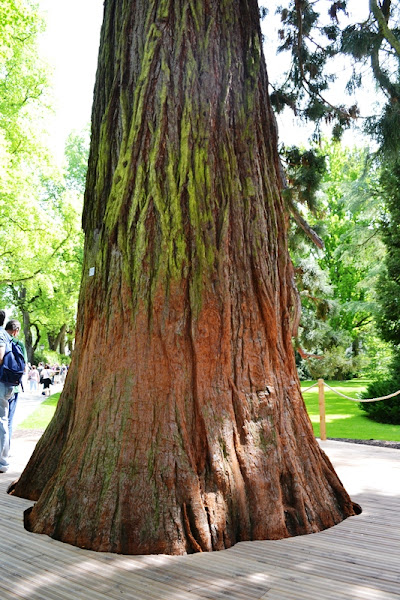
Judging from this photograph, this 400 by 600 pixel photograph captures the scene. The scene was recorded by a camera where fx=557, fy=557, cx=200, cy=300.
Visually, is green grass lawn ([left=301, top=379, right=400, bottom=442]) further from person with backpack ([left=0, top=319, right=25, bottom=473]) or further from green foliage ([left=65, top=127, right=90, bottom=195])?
→ green foliage ([left=65, top=127, right=90, bottom=195])

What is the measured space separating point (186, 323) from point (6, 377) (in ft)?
9.66

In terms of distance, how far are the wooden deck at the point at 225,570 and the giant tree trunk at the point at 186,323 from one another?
17 centimetres

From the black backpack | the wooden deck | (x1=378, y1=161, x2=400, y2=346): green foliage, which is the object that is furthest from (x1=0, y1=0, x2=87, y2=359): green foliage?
the wooden deck

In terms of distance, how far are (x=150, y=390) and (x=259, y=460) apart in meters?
0.97

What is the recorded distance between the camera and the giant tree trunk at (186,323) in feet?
12.8

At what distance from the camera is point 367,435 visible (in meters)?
12.6

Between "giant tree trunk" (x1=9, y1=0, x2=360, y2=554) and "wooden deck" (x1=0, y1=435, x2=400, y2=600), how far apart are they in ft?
0.55

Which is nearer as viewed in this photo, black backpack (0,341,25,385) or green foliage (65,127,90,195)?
black backpack (0,341,25,385)

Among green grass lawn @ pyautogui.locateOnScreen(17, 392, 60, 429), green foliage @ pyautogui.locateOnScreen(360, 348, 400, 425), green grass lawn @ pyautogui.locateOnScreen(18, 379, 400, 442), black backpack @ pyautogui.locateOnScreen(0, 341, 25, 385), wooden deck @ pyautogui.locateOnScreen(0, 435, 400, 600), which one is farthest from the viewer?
green foliage @ pyautogui.locateOnScreen(360, 348, 400, 425)

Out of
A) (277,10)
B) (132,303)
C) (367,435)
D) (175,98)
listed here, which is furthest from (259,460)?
(367,435)

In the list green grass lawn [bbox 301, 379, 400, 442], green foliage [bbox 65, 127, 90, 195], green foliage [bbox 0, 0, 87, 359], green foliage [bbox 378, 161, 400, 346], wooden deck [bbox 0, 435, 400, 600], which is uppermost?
green foliage [bbox 65, 127, 90, 195]

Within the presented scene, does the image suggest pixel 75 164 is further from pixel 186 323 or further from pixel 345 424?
pixel 186 323

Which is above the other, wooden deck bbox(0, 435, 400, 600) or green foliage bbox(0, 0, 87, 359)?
green foliage bbox(0, 0, 87, 359)

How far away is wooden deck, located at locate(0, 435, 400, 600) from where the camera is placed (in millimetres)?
2955
